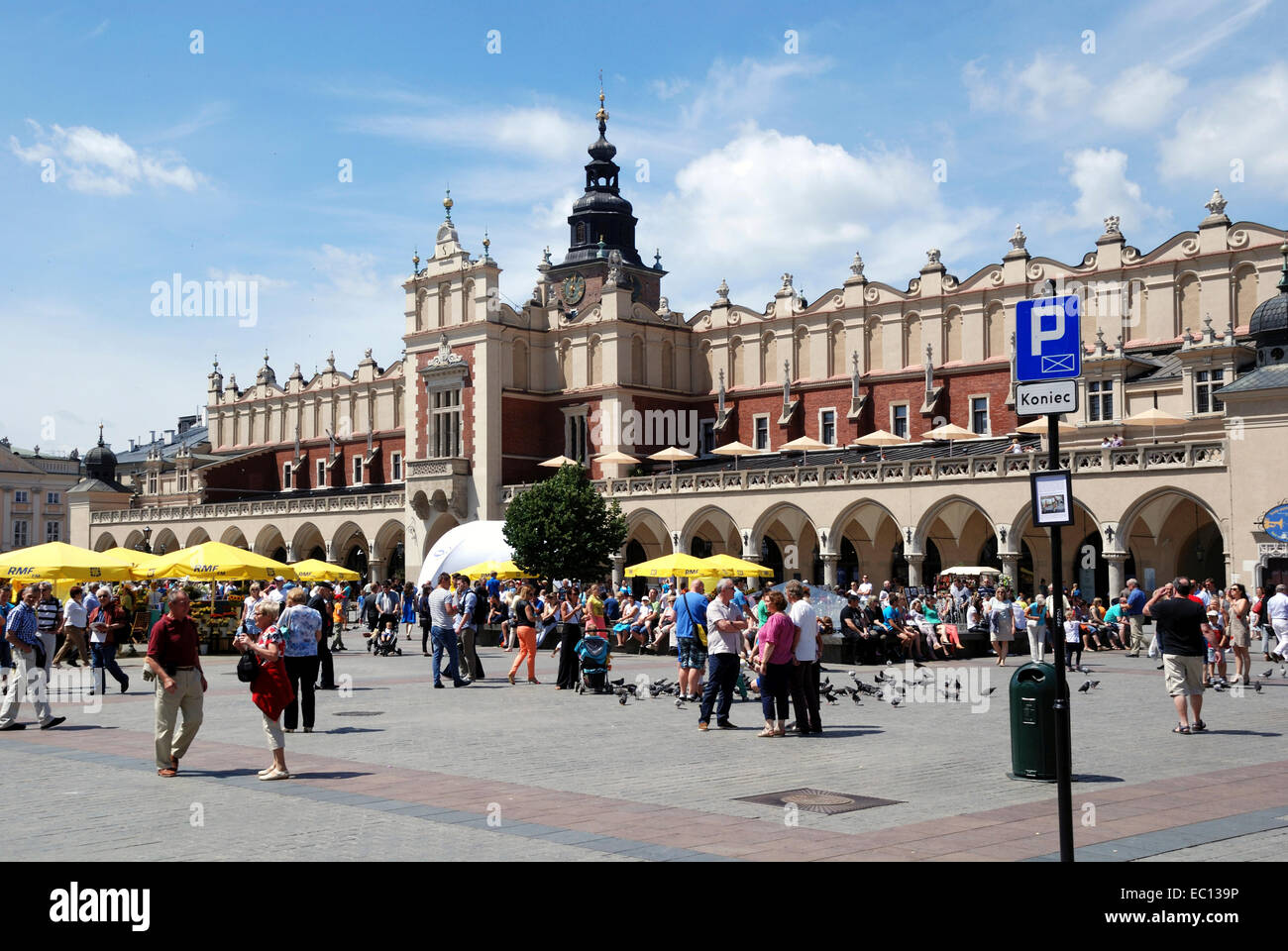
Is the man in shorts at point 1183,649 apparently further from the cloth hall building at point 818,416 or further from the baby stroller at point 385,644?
the cloth hall building at point 818,416

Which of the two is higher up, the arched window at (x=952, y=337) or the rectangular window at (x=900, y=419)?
the arched window at (x=952, y=337)

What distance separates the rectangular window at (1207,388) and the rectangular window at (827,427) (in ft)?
51.5

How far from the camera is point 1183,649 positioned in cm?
1423

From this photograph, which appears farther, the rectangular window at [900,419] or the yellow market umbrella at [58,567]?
the rectangular window at [900,419]

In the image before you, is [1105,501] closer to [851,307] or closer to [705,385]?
[851,307]

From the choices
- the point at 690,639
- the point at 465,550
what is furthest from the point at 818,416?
the point at 690,639

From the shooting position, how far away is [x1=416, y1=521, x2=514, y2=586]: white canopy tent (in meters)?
40.6

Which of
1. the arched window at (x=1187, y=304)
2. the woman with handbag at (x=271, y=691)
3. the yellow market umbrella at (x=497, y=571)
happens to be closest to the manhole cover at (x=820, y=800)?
the woman with handbag at (x=271, y=691)

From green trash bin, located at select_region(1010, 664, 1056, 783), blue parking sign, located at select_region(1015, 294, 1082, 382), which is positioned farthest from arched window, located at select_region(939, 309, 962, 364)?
blue parking sign, located at select_region(1015, 294, 1082, 382)

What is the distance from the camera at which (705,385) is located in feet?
195

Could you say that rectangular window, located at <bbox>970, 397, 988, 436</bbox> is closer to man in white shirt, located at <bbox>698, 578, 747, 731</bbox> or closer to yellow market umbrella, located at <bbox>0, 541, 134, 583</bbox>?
yellow market umbrella, located at <bbox>0, 541, 134, 583</bbox>

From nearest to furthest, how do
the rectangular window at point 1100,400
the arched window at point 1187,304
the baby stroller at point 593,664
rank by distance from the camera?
the baby stroller at point 593,664
the rectangular window at point 1100,400
the arched window at point 1187,304

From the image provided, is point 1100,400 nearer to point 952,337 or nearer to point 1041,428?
point 1041,428

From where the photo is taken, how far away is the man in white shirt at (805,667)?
14703 mm
